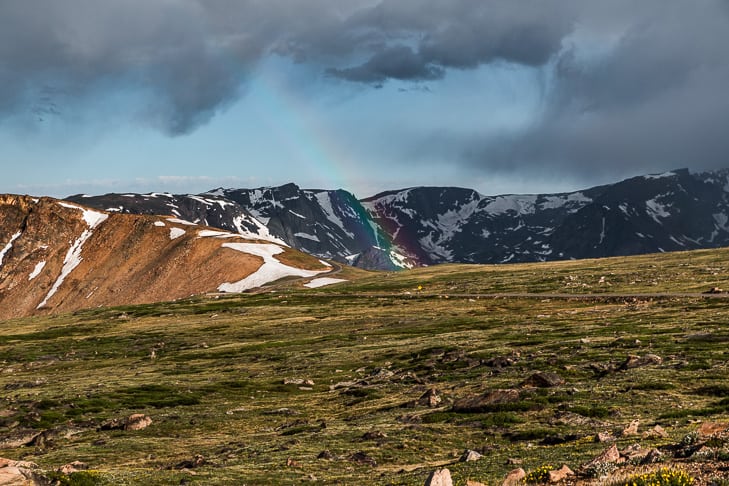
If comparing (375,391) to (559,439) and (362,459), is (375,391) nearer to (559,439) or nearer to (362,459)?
(362,459)

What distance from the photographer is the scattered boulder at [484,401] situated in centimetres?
4456

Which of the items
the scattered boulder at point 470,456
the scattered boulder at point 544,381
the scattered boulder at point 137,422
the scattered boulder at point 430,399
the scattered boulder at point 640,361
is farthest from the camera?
the scattered boulder at point 640,361

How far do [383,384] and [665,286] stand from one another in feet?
309

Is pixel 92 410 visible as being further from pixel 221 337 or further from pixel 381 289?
pixel 381 289

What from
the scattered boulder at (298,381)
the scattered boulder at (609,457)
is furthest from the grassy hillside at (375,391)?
the scattered boulder at (609,457)

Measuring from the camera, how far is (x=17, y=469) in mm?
25016

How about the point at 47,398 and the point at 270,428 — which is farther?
the point at 47,398

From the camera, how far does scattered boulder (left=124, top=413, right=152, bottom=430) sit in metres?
51.5

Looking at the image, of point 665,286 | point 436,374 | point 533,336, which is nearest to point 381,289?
point 665,286

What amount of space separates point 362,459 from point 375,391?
25514 mm

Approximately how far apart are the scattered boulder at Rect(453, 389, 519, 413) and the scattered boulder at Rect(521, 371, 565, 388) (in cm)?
367

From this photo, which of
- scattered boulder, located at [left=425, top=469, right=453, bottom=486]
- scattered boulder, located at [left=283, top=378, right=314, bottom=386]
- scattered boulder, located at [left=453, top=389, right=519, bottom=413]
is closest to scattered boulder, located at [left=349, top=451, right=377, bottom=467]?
scattered boulder, located at [left=453, top=389, right=519, bottom=413]

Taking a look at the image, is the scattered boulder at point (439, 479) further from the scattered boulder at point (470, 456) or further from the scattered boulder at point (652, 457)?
the scattered boulder at point (470, 456)

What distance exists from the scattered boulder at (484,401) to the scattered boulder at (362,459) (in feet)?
37.6
